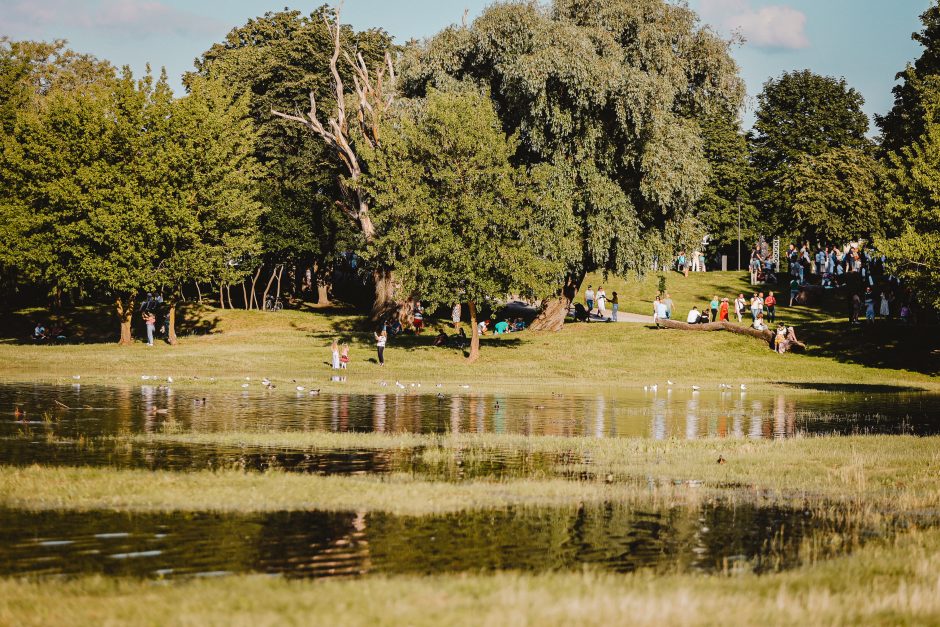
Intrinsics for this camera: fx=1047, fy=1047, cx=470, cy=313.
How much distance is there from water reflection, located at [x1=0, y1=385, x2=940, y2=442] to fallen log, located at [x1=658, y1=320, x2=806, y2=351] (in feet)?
44.6

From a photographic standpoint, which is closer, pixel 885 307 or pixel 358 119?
pixel 885 307

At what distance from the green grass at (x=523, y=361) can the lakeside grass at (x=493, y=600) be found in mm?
30483

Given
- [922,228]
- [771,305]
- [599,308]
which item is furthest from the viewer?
[599,308]

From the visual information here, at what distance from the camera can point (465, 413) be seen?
106 feet

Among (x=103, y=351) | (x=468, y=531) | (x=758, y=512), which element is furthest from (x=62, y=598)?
(x=103, y=351)

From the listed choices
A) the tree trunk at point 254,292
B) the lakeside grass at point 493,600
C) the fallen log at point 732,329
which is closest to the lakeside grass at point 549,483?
the lakeside grass at point 493,600

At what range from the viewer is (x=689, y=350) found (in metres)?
55.7

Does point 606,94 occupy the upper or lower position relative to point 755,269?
upper

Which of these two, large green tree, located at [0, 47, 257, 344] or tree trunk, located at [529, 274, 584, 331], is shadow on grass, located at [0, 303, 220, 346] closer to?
large green tree, located at [0, 47, 257, 344]

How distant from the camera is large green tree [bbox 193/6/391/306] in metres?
76.2

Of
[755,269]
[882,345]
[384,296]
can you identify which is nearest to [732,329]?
[882,345]

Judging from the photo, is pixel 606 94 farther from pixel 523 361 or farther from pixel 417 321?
pixel 417 321

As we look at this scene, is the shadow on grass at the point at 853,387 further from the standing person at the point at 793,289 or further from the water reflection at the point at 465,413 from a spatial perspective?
the standing person at the point at 793,289

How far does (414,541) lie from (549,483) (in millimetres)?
5104
